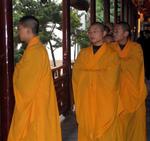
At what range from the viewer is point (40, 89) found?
181 inches

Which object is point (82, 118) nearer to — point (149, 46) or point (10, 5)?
point (10, 5)

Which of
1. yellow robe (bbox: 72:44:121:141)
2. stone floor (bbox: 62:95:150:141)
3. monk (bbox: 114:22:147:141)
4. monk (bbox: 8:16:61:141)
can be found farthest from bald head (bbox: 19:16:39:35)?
stone floor (bbox: 62:95:150:141)

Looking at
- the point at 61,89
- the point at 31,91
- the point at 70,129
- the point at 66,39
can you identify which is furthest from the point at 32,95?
the point at 66,39

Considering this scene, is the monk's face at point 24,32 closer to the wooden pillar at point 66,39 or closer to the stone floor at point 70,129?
the stone floor at point 70,129

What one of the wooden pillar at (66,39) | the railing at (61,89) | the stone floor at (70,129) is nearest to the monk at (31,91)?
the stone floor at (70,129)

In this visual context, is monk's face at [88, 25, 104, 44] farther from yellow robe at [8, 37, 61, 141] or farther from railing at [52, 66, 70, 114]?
railing at [52, 66, 70, 114]

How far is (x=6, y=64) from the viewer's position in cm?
539

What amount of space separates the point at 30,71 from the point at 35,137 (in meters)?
0.61

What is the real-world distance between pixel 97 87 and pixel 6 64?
95 cm

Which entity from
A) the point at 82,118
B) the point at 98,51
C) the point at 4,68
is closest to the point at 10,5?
the point at 4,68

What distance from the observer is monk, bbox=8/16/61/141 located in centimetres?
451

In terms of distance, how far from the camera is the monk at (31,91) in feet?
14.8

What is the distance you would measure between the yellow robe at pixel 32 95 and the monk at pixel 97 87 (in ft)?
2.35

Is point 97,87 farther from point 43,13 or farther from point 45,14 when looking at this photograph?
point 45,14
